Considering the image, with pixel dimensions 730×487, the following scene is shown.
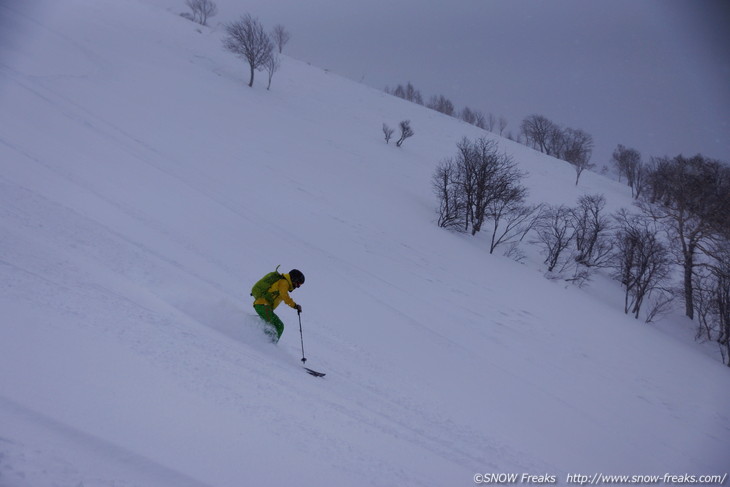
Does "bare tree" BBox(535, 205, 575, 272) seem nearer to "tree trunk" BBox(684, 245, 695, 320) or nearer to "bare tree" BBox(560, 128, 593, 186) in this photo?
"tree trunk" BBox(684, 245, 695, 320)

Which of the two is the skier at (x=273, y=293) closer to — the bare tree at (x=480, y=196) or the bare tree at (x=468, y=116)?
the bare tree at (x=480, y=196)

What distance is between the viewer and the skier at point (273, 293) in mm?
5773

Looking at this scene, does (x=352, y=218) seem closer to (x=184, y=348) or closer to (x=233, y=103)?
(x=184, y=348)

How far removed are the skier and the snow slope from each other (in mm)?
249

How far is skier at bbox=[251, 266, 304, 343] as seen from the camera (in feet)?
18.9

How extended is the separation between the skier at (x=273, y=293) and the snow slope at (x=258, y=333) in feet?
0.82

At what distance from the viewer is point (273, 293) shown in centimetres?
582

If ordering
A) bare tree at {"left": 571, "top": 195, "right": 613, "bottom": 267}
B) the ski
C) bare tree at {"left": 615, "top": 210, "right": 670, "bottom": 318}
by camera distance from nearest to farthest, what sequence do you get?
the ski → bare tree at {"left": 615, "top": 210, "right": 670, "bottom": 318} → bare tree at {"left": 571, "top": 195, "right": 613, "bottom": 267}

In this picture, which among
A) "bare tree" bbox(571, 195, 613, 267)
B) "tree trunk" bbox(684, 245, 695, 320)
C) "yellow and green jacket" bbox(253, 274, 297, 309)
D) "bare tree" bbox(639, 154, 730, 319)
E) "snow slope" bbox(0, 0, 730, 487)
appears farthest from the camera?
"bare tree" bbox(571, 195, 613, 267)

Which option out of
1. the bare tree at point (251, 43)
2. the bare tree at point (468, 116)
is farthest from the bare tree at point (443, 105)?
the bare tree at point (251, 43)

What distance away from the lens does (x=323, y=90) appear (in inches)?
1845

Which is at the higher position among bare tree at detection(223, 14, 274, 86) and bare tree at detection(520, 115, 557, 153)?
bare tree at detection(520, 115, 557, 153)

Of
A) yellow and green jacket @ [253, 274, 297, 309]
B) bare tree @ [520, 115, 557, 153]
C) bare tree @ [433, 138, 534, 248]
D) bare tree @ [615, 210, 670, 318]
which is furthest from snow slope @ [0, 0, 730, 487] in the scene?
bare tree @ [520, 115, 557, 153]

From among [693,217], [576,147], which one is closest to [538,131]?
[576,147]
